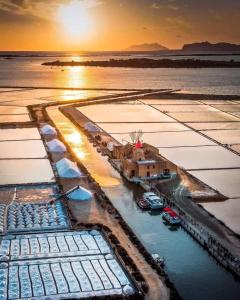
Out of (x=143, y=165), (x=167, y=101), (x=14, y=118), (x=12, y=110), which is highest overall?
(x=143, y=165)

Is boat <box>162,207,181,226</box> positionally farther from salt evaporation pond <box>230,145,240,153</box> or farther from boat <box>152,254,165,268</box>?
salt evaporation pond <box>230,145,240,153</box>

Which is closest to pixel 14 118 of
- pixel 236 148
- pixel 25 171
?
pixel 25 171

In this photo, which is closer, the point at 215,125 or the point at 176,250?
the point at 176,250

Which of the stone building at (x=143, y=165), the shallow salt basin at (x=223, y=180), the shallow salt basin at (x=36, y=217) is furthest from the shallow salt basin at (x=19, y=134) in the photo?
the shallow salt basin at (x=36, y=217)

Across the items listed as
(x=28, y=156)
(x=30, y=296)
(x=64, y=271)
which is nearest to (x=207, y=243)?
(x=64, y=271)

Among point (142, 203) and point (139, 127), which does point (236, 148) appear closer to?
point (139, 127)

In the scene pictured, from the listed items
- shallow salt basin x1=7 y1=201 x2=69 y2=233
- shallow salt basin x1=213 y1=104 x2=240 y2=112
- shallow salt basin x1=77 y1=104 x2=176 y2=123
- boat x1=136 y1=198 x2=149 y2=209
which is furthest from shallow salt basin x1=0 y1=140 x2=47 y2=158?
shallow salt basin x1=213 y1=104 x2=240 y2=112
